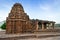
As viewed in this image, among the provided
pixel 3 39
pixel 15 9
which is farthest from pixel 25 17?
pixel 3 39

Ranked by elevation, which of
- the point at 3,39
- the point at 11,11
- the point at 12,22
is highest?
the point at 11,11

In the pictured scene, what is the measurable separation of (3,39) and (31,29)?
9.88m

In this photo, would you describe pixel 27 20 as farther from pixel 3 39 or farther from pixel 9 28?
pixel 3 39

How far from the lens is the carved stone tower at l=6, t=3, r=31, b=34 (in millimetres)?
25797

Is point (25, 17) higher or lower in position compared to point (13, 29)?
higher

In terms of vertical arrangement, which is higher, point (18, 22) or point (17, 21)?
point (17, 21)

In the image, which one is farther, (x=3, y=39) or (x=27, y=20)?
(x=27, y=20)

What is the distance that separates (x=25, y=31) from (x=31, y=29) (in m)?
1.37

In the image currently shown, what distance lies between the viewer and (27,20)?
26.8 m

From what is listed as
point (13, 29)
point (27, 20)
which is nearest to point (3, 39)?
point (13, 29)

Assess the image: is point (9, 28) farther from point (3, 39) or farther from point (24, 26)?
point (3, 39)

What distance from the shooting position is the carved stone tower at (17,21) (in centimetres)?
2580

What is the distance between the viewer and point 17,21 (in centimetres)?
2584

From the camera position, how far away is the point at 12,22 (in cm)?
2598
